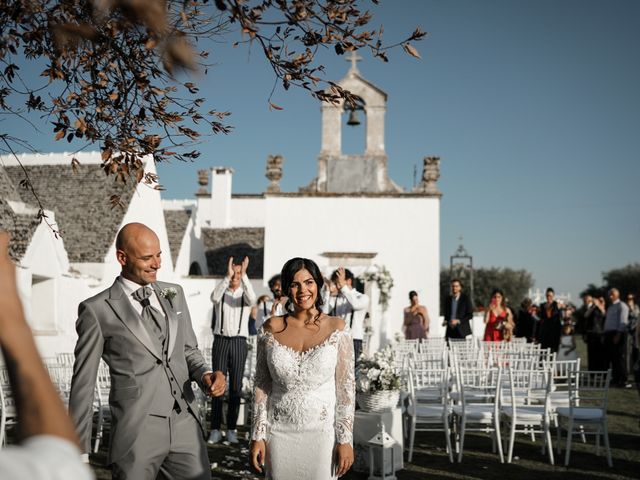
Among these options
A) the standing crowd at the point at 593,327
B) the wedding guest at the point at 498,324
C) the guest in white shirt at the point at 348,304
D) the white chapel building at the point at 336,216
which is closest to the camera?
the guest in white shirt at the point at 348,304

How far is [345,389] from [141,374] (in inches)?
49.4

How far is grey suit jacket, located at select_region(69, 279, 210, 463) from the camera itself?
327 centimetres

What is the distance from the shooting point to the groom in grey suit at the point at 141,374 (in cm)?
328

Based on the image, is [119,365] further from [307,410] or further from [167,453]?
[307,410]

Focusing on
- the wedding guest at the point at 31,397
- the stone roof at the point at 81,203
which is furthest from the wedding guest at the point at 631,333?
the wedding guest at the point at 31,397

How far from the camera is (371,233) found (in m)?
26.7

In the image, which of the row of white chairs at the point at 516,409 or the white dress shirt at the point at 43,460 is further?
the row of white chairs at the point at 516,409

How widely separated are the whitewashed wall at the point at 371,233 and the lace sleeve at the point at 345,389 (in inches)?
871

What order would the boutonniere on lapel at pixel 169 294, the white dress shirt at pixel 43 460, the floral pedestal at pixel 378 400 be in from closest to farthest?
the white dress shirt at pixel 43 460
the boutonniere on lapel at pixel 169 294
the floral pedestal at pixel 378 400

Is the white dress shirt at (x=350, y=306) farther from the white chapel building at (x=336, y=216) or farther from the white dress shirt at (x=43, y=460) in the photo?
the white chapel building at (x=336, y=216)

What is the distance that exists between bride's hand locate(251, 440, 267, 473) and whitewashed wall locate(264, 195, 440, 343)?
72.9 feet

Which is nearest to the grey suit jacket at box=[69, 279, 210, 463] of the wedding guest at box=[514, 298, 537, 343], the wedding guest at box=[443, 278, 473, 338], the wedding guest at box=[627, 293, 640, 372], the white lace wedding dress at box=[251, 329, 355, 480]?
the white lace wedding dress at box=[251, 329, 355, 480]

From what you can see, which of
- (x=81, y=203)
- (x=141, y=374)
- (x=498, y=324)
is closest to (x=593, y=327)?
(x=498, y=324)

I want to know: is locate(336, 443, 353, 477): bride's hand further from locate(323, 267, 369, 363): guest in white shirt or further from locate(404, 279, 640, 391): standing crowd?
locate(404, 279, 640, 391): standing crowd
